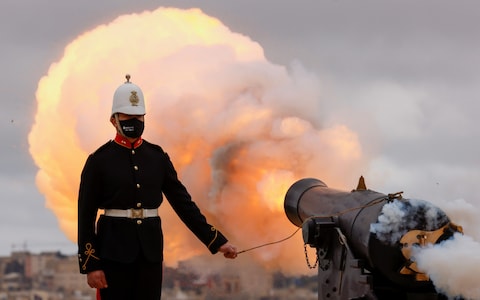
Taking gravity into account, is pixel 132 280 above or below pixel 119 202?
below

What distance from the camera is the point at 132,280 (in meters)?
9.77

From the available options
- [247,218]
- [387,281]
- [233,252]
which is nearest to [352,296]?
[387,281]

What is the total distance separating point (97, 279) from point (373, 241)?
236cm

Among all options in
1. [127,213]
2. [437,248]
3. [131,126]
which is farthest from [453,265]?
[131,126]

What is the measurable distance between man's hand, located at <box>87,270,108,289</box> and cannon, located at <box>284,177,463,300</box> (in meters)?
2.25

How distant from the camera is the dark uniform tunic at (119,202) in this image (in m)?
9.70

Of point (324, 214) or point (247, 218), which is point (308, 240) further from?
point (247, 218)

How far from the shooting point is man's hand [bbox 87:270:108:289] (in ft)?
31.5

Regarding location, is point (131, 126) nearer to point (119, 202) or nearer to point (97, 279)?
point (119, 202)

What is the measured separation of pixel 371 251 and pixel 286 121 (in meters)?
4.39

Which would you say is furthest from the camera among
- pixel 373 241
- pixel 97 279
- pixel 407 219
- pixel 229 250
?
pixel 229 250

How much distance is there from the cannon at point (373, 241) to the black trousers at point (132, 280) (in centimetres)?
182

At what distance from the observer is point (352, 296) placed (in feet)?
34.9

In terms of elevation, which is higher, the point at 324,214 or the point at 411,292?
the point at 324,214
